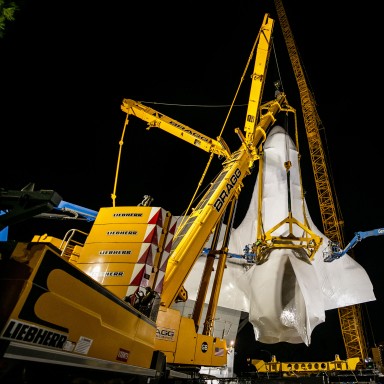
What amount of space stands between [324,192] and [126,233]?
87.2ft

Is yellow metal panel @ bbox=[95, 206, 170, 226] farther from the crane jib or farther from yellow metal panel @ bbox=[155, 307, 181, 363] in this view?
the crane jib

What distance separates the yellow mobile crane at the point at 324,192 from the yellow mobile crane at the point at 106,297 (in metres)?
22.5

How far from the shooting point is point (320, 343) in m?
25.3

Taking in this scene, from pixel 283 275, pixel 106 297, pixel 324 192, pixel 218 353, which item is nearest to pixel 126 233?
pixel 106 297

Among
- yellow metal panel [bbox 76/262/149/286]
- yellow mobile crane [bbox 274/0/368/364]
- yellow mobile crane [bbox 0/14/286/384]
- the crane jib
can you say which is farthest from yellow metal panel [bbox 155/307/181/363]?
yellow mobile crane [bbox 274/0/368/364]

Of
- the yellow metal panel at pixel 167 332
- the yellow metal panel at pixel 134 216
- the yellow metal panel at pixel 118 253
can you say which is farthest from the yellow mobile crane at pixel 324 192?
the yellow metal panel at pixel 118 253

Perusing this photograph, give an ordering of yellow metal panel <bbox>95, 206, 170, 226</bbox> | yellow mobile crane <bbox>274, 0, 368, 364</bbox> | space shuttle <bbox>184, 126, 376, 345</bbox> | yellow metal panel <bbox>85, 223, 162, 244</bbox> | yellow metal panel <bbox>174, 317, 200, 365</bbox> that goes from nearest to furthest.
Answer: yellow metal panel <bbox>85, 223, 162, 244</bbox>, yellow metal panel <bbox>95, 206, 170, 226</bbox>, yellow metal panel <bbox>174, 317, 200, 365</bbox>, space shuttle <bbox>184, 126, 376, 345</bbox>, yellow mobile crane <bbox>274, 0, 368, 364</bbox>

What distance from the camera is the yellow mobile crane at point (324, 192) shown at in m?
24.8

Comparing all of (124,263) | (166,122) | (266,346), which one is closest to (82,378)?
(124,263)

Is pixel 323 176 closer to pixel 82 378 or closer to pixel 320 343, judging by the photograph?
A: pixel 320 343

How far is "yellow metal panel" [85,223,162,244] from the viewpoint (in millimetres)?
4266

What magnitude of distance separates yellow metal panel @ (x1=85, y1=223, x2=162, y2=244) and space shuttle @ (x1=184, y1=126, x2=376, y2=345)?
577 cm

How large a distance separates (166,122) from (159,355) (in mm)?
7859

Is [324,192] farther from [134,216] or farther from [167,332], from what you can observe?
[134,216]
